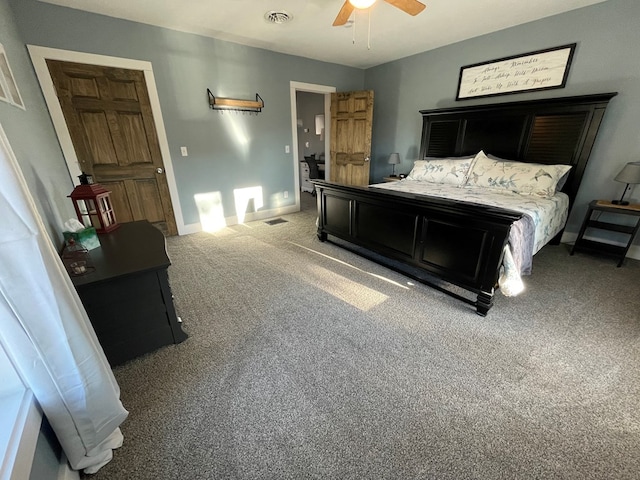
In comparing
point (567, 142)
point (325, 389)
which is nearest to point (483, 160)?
point (567, 142)

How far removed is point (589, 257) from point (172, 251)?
15.6 ft

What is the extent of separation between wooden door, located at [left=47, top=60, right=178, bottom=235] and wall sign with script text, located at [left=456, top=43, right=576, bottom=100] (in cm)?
420

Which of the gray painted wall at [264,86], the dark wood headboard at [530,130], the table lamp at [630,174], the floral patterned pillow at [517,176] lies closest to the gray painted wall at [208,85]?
the gray painted wall at [264,86]

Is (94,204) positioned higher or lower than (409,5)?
lower

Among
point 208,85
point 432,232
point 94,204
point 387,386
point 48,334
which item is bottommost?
point 387,386

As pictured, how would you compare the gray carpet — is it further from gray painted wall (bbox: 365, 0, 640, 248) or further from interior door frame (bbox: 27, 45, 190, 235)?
interior door frame (bbox: 27, 45, 190, 235)

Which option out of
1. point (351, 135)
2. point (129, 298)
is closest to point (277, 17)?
Result: point (351, 135)

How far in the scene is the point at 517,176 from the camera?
2.77 m

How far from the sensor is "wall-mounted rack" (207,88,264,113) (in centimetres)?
345

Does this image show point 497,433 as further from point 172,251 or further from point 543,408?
point 172,251

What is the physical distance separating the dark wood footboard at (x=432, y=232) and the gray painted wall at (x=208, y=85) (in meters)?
1.66

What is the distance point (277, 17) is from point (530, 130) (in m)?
3.15

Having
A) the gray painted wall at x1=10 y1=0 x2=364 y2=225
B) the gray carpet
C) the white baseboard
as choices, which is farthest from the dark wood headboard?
the white baseboard

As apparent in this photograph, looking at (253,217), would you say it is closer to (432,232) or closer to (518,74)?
(432,232)
